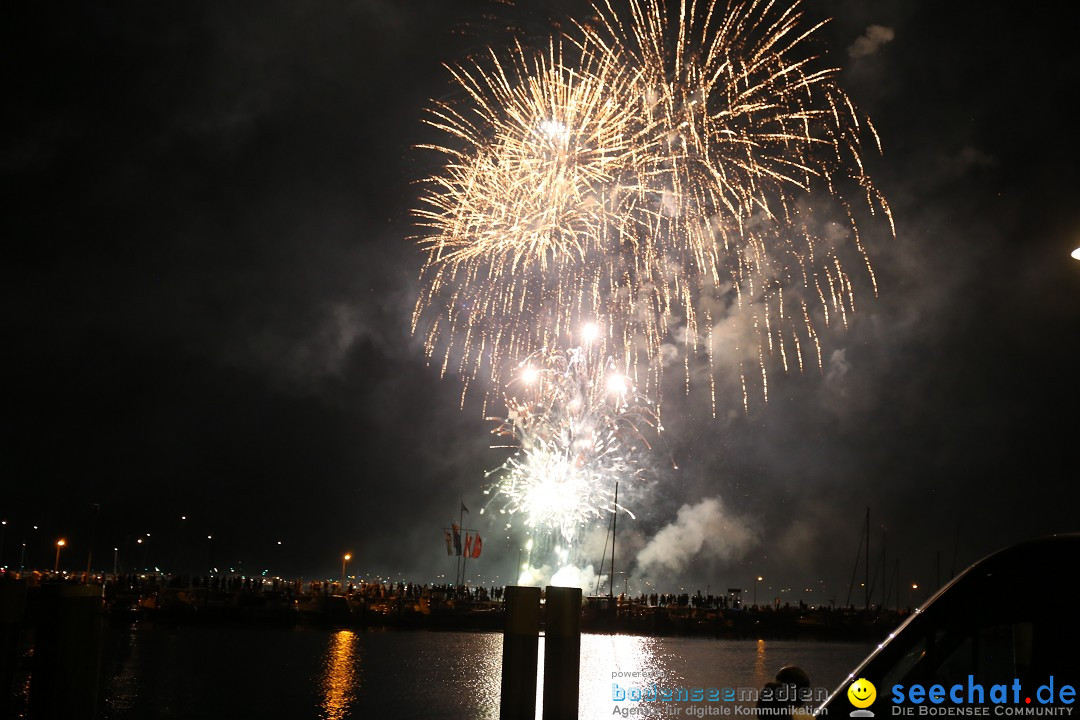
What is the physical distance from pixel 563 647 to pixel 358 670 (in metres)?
19.4

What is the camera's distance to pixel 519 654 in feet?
30.0

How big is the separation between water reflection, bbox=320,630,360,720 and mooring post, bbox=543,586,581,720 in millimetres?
10924

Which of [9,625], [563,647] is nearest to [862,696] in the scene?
[563,647]

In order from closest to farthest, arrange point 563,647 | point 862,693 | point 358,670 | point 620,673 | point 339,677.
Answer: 1. point 862,693
2. point 563,647
3. point 339,677
4. point 358,670
5. point 620,673

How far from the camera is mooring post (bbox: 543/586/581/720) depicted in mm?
10078

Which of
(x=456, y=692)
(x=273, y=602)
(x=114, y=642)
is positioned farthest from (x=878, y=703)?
(x=273, y=602)

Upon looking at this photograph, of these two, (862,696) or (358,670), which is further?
(358,670)

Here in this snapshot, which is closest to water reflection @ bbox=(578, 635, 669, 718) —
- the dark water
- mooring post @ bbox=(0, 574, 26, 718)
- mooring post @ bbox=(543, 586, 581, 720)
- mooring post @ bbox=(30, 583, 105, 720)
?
the dark water

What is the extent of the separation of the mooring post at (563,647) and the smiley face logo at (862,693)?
264 inches

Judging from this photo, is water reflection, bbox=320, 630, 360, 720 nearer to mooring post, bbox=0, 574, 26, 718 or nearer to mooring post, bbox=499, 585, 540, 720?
mooring post, bbox=0, 574, 26, 718

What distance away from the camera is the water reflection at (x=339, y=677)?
20594 mm

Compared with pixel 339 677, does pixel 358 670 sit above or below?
below

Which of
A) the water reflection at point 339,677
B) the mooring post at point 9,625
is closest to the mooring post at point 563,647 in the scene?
the mooring post at point 9,625

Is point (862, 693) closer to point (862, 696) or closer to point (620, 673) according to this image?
point (862, 696)
